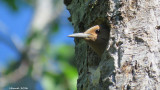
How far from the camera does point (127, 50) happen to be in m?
3.90

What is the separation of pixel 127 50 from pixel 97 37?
3.06 feet

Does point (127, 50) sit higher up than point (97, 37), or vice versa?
point (97, 37)

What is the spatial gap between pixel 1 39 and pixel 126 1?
8.74 metres

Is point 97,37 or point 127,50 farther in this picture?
point 97,37

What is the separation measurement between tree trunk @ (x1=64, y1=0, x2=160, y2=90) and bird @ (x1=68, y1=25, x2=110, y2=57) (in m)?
0.13

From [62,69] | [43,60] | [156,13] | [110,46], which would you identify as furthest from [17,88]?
[156,13]

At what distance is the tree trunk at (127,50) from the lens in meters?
3.69

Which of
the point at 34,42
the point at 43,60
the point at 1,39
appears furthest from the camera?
the point at 1,39

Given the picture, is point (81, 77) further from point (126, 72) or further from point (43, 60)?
point (43, 60)

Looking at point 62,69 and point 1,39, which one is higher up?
point 1,39

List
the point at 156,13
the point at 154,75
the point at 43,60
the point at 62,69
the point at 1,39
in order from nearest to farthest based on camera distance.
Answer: the point at 154,75 < the point at 156,13 < the point at 62,69 < the point at 43,60 < the point at 1,39

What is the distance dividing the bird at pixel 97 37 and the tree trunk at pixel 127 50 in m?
0.13

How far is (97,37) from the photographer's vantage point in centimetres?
477

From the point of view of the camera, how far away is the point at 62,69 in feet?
29.0
